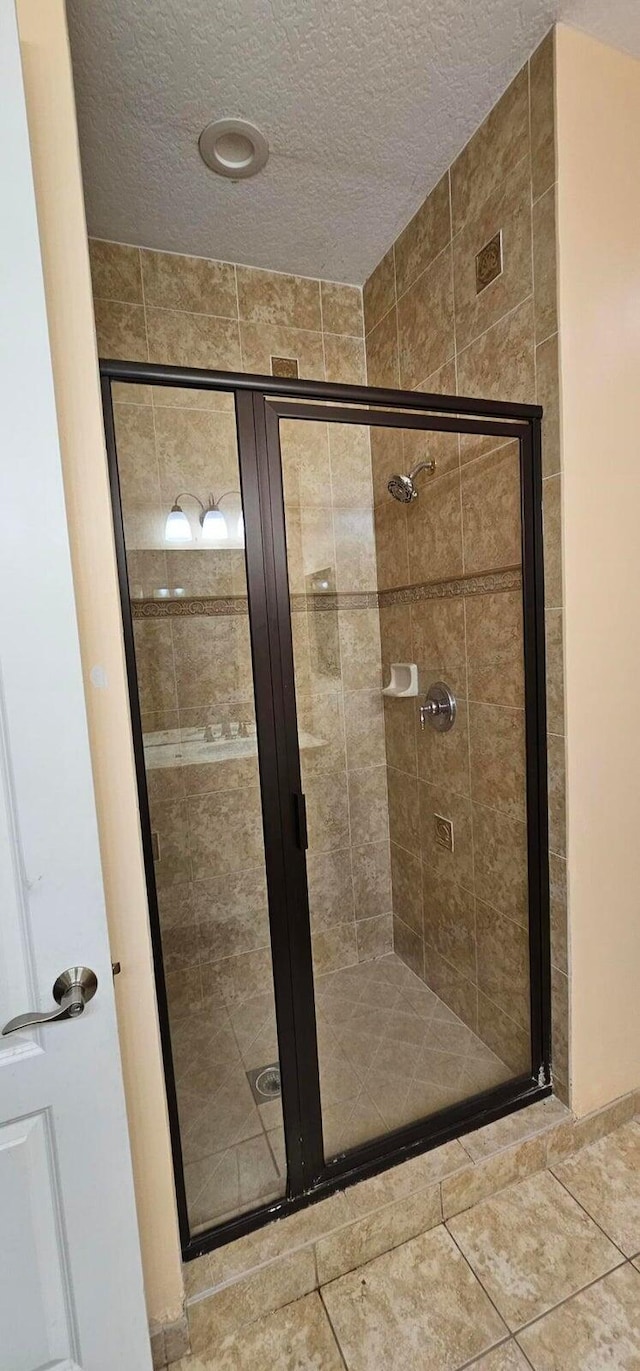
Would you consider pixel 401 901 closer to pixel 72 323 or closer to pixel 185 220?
pixel 72 323

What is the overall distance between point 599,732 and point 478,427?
2.70 feet

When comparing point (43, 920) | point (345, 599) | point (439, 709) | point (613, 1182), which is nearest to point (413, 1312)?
point (613, 1182)

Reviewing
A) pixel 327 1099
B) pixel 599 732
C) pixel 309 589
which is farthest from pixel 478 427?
pixel 327 1099

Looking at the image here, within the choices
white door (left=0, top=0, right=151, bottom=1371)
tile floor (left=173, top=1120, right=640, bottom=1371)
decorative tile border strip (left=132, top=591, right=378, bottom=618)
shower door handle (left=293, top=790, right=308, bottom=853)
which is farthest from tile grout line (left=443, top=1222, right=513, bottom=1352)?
decorative tile border strip (left=132, top=591, right=378, bottom=618)

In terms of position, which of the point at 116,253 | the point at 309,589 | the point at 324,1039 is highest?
the point at 116,253

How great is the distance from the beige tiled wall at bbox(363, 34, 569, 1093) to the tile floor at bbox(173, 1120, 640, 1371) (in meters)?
0.29

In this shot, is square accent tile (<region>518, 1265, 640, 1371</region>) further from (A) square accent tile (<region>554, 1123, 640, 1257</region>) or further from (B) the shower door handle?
(B) the shower door handle

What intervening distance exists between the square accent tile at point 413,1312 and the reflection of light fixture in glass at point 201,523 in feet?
5.42

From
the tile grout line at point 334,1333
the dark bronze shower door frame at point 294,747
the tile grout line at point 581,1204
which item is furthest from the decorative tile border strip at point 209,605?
the tile grout line at point 581,1204

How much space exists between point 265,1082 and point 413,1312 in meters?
0.51

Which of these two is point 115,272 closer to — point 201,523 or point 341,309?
point 341,309

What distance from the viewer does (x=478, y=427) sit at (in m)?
1.31

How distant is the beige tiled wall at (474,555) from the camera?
1.32 m

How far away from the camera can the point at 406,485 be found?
5.60ft
